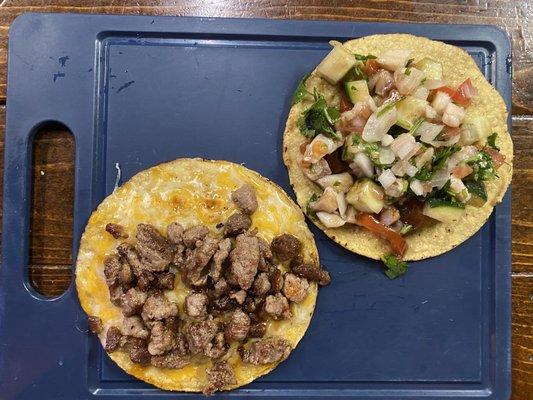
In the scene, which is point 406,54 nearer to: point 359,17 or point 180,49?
point 359,17

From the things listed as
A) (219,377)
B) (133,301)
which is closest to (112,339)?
(133,301)

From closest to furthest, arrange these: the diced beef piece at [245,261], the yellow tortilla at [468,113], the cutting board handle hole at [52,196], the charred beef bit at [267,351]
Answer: the diced beef piece at [245,261] < the charred beef bit at [267,351] < the yellow tortilla at [468,113] < the cutting board handle hole at [52,196]

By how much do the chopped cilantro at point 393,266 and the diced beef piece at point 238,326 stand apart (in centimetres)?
87

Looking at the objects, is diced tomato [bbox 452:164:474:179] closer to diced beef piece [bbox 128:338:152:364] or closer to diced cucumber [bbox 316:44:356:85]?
diced cucumber [bbox 316:44:356:85]

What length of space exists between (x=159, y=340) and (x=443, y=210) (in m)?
1.72

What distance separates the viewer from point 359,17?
3820mm

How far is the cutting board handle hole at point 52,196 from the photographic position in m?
3.74

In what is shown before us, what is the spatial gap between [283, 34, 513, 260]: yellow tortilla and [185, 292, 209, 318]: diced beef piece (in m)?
0.78

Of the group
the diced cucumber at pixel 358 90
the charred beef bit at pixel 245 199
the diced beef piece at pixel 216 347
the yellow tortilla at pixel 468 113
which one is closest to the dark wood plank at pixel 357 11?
the yellow tortilla at pixel 468 113

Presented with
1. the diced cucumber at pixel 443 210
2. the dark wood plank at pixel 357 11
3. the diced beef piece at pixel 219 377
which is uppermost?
the dark wood plank at pixel 357 11

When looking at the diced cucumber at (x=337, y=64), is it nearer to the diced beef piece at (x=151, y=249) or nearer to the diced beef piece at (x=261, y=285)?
the diced beef piece at (x=261, y=285)

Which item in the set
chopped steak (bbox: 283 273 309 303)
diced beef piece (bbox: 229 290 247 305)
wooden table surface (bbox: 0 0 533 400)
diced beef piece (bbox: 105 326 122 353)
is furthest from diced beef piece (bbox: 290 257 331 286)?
wooden table surface (bbox: 0 0 533 400)

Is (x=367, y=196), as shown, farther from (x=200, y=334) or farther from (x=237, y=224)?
(x=200, y=334)

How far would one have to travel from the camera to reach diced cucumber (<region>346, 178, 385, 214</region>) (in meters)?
3.38
